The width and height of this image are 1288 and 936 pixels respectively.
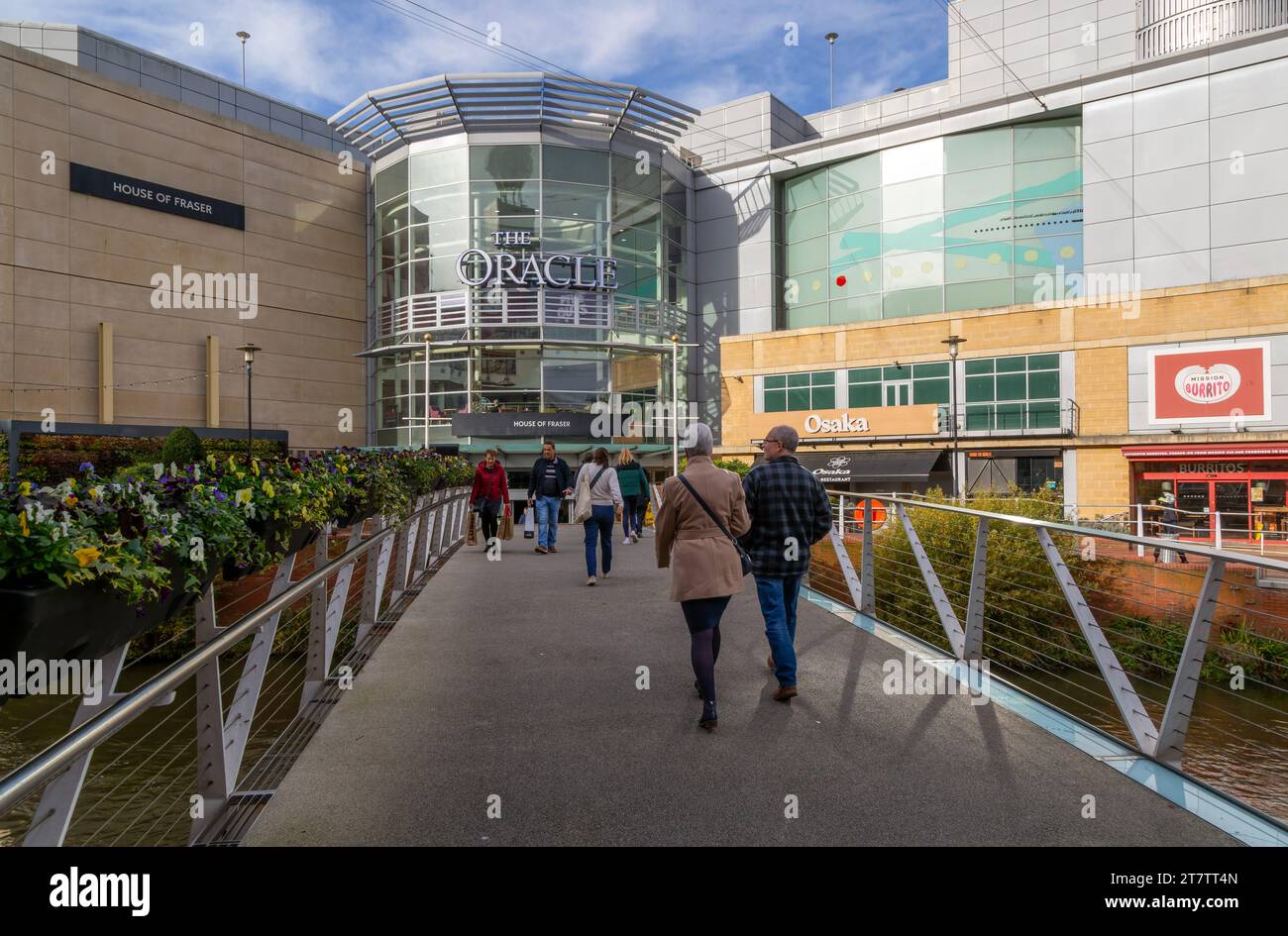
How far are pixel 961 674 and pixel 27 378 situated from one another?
117ft

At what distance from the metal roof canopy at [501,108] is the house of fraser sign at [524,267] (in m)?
4.91

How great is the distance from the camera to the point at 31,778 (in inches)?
84.1

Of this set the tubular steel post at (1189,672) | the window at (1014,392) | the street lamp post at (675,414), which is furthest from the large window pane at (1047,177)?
the tubular steel post at (1189,672)

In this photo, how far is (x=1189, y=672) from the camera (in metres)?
4.11

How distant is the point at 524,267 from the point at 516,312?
70.9 inches

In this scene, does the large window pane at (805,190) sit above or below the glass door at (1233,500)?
above

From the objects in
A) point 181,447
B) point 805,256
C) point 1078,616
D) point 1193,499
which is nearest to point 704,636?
point 1078,616

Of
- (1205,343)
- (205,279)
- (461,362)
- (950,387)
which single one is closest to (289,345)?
(205,279)

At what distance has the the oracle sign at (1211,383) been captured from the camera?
29.5 m

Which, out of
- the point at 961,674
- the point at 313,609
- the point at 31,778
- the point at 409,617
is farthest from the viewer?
the point at 409,617

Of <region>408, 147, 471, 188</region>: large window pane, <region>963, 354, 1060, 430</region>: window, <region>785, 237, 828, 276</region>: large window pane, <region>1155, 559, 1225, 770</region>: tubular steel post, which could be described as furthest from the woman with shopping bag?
<region>785, 237, 828, 276</region>: large window pane

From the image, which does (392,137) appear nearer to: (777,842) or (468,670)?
(468,670)

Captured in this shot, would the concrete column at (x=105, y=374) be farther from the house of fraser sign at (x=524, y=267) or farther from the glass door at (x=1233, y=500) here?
the glass door at (x=1233, y=500)

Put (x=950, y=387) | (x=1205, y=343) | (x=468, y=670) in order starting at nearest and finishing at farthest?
(x=468, y=670) → (x=1205, y=343) → (x=950, y=387)
